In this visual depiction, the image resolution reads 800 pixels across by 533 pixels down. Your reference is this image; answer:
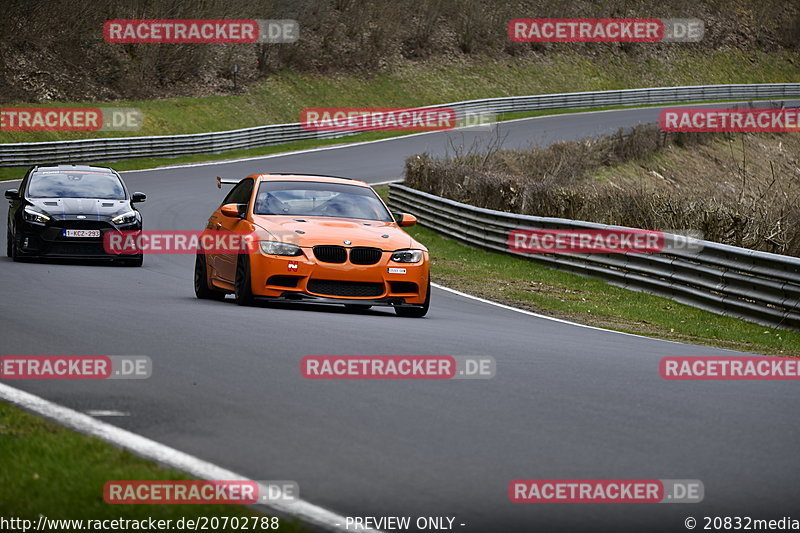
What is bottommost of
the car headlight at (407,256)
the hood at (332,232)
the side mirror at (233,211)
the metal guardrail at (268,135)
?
the metal guardrail at (268,135)

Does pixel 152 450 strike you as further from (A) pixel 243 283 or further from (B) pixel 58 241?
(B) pixel 58 241

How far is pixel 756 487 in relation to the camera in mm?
5879

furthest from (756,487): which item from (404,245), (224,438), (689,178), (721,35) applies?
(721,35)

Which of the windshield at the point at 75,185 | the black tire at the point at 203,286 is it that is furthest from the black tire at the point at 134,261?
the black tire at the point at 203,286

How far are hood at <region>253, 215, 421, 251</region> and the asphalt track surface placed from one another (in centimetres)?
88

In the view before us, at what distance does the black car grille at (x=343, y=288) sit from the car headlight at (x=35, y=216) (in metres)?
7.36

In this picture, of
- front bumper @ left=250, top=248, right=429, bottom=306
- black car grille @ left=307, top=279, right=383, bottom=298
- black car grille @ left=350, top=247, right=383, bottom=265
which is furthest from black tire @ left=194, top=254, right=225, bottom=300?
black car grille @ left=350, top=247, right=383, bottom=265

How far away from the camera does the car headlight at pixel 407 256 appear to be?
43.1 feet

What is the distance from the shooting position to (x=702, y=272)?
55.8ft

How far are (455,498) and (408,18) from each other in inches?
2656

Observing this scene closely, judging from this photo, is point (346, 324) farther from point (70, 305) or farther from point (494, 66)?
point (494, 66)

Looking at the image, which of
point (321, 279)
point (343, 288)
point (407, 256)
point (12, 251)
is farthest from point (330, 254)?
point (12, 251)

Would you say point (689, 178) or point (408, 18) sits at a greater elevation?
point (408, 18)

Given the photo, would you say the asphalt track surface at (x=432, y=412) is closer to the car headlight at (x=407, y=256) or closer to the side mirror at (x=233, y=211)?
the car headlight at (x=407, y=256)
